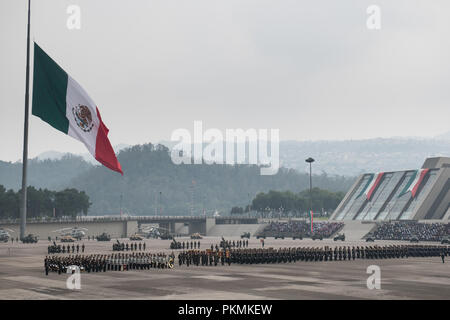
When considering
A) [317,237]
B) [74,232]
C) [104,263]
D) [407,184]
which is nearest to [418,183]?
[407,184]

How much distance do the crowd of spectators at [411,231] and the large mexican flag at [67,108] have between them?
7761 cm

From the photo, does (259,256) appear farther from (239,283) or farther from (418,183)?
(418,183)

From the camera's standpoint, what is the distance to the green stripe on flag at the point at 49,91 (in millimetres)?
27906

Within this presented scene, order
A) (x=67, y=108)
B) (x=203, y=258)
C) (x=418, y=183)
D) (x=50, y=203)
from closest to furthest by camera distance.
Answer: (x=67, y=108) → (x=203, y=258) → (x=418, y=183) → (x=50, y=203)

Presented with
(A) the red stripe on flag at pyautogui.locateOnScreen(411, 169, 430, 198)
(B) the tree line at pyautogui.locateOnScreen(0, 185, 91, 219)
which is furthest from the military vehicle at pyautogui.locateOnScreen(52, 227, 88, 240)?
(A) the red stripe on flag at pyautogui.locateOnScreen(411, 169, 430, 198)

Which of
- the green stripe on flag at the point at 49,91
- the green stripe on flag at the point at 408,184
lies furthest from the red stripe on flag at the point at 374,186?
the green stripe on flag at the point at 49,91

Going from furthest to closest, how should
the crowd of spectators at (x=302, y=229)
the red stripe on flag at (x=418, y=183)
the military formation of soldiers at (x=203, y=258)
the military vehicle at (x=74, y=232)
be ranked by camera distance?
the military vehicle at (x=74, y=232) < the red stripe on flag at (x=418, y=183) < the crowd of spectators at (x=302, y=229) < the military formation of soldiers at (x=203, y=258)

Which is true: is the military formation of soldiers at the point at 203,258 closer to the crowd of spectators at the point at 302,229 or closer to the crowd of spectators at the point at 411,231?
the crowd of spectators at the point at 411,231

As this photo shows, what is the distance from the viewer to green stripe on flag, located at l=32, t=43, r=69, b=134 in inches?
1099
